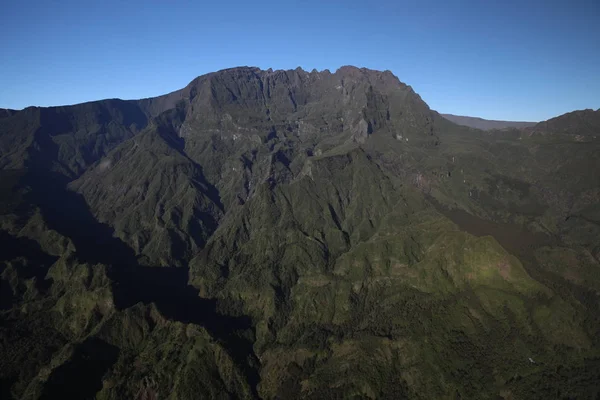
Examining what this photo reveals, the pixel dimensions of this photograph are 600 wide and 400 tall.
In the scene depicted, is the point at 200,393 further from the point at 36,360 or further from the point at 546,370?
the point at 546,370

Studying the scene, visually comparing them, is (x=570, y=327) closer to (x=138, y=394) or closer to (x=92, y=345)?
(x=138, y=394)

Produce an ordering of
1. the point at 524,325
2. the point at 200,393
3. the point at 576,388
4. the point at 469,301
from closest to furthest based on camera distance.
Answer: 1. the point at 576,388
2. the point at 200,393
3. the point at 524,325
4. the point at 469,301

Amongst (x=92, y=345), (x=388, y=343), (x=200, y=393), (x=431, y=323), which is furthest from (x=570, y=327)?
(x=92, y=345)

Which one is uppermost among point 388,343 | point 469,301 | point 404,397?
point 469,301

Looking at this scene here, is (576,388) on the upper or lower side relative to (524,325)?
lower

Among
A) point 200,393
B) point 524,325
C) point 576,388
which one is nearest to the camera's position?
point 576,388

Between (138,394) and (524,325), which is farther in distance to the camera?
(524,325)
